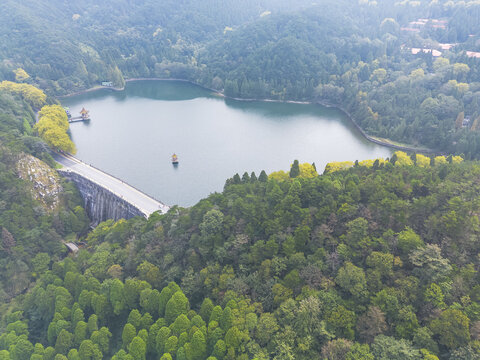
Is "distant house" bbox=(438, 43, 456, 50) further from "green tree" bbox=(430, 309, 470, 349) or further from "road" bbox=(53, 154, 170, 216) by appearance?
"green tree" bbox=(430, 309, 470, 349)

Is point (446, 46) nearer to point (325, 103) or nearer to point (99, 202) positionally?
point (325, 103)

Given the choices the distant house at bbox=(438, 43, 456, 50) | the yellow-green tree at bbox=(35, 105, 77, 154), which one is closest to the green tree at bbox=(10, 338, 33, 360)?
the yellow-green tree at bbox=(35, 105, 77, 154)

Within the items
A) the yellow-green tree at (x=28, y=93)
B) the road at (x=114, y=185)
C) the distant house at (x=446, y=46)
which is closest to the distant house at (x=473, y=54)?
the distant house at (x=446, y=46)

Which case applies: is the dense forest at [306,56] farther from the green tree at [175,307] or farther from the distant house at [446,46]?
the green tree at [175,307]

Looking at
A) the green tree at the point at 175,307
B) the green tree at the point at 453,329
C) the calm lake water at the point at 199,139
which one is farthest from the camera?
the calm lake water at the point at 199,139

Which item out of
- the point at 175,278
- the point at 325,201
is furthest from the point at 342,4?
the point at 175,278

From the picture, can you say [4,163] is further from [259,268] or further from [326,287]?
[326,287]

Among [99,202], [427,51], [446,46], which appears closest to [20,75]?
[99,202]
